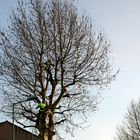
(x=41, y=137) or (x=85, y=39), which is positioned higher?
(x=85, y=39)

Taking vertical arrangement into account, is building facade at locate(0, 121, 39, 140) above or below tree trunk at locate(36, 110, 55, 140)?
above

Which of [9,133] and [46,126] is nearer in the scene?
[46,126]

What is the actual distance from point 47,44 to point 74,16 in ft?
8.82

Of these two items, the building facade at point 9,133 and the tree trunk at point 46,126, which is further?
the building facade at point 9,133

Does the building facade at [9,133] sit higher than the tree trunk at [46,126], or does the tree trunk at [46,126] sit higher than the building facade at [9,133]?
the building facade at [9,133]

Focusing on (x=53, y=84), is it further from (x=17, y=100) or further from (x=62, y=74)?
(x=17, y=100)

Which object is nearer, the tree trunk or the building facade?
the tree trunk

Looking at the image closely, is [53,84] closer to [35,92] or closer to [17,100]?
[35,92]

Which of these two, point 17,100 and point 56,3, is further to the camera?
point 17,100

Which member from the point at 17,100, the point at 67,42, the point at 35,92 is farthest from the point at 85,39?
the point at 17,100

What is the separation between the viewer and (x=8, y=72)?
25453mm

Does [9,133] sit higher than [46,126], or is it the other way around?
[9,133]

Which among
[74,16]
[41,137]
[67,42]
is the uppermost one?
[74,16]

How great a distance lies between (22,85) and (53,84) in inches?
87.8
